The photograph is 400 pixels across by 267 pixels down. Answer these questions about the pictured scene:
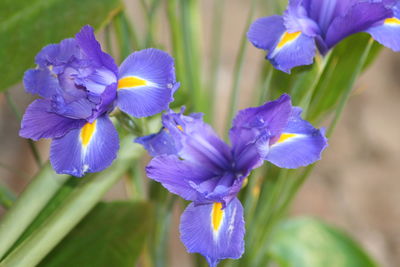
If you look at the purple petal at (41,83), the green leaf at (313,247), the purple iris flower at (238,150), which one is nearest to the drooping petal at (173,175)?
the purple iris flower at (238,150)

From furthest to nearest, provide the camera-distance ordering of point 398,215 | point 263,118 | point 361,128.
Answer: point 361,128 → point 398,215 → point 263,118

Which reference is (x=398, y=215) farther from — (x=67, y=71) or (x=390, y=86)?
(x=67, y=71)

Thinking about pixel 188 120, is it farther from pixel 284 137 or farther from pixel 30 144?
pixel 30 144

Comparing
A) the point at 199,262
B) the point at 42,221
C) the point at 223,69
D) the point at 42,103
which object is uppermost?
the point at 42,103

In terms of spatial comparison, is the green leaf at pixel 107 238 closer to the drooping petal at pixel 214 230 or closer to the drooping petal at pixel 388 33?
the drooping petal at pixel 214 230

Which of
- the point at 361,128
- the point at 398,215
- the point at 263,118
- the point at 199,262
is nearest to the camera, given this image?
the point at 263,118

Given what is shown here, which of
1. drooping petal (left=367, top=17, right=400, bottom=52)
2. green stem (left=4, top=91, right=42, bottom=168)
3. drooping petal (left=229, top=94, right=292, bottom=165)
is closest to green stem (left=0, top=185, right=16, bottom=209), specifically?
green stem (left=4, top=91, right=42, bottom=168)

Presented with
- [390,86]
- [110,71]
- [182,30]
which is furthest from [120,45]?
[390,86]

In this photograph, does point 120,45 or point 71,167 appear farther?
Answer: point 120,45
